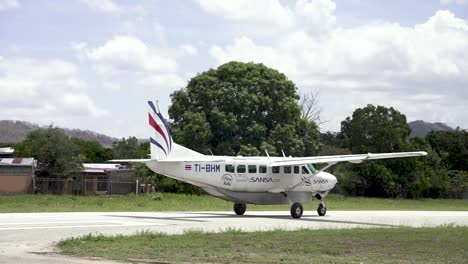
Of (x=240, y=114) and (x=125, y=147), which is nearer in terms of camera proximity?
(x=240, y=114)

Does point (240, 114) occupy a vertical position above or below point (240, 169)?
above

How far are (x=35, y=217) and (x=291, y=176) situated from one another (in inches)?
502

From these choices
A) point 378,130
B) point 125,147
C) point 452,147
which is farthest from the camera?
point 125,147

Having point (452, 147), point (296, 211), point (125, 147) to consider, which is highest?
point (125, 147)

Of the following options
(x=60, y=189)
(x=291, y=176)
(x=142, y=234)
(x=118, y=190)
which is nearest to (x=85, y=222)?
(x=142, y=234)

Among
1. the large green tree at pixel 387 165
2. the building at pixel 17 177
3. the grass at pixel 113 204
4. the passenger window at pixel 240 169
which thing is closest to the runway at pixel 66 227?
the passenger window at pixel 240 169

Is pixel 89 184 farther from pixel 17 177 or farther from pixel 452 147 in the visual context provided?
pixel 452 147

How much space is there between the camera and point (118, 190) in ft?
211

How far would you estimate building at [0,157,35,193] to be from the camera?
188 feet

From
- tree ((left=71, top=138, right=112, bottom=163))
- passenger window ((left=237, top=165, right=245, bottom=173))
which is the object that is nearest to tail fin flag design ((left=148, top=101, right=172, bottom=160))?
passenger window ((left=237, top=165, right=245, bottom=173))

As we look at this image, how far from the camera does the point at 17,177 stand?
58062mm

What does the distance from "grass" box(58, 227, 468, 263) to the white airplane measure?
1029cm

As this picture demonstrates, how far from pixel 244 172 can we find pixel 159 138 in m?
4.50

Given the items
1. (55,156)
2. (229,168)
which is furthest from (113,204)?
(55,156)
